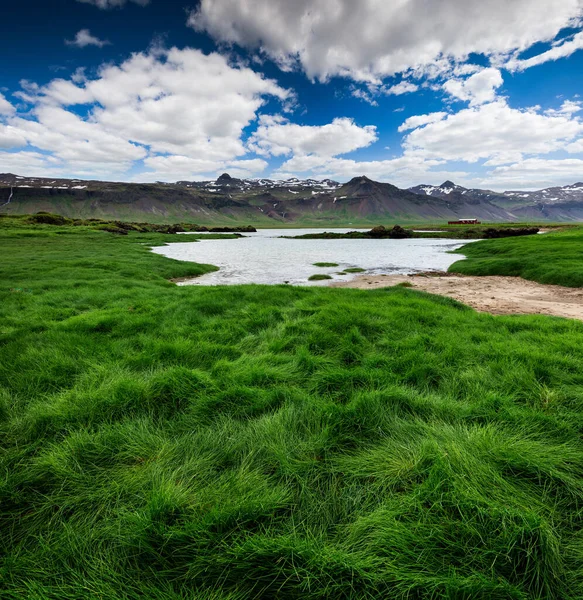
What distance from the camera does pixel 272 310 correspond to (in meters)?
9.20

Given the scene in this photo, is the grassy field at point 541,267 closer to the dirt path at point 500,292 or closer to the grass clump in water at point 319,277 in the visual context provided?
the dirt path at point 500,292

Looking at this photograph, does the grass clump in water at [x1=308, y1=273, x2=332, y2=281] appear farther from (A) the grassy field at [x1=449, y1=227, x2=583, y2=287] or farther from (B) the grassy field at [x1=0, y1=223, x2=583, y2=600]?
(B) the grassy field at [x1=0, y1=223, x2=583, y2=600]

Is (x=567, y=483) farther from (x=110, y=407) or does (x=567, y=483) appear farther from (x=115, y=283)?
(x=115, y=283)

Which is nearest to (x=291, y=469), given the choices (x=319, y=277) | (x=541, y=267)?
(x=319, y=277)

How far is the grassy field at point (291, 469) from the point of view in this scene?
6.97ft

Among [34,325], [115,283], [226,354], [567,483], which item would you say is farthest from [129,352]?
[115,283]

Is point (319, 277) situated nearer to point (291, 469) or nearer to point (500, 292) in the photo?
point (500, 292)

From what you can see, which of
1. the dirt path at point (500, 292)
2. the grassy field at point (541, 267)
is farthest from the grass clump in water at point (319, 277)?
the grassy field at point (541, 267)

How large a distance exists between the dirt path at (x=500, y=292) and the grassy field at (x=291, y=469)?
321 inches

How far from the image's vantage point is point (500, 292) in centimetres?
1742

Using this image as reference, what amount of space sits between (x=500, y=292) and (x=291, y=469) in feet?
63.8

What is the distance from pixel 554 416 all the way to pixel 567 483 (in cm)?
134

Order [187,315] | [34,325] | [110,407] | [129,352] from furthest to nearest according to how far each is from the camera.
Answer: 1. [187,315]
2. [34,325]
3. [129,352]
4. [110,407]

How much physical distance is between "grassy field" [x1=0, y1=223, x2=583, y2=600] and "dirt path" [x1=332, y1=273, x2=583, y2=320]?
815 centimetres
